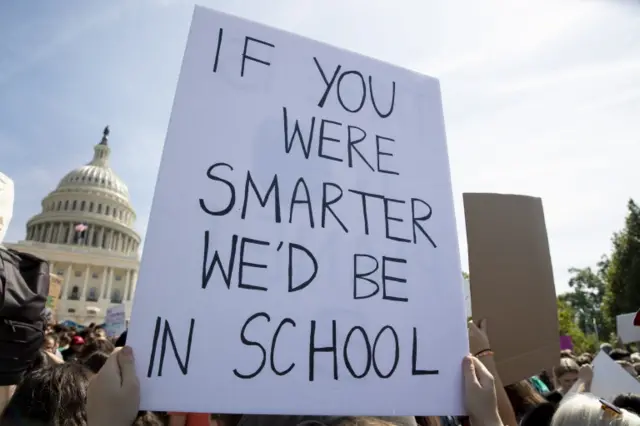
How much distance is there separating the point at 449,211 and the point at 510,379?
75 cm

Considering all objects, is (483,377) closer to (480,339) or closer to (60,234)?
(480,339)

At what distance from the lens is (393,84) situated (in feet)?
6.06

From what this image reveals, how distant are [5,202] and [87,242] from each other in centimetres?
7337

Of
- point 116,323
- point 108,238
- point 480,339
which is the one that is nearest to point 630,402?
point 480,339

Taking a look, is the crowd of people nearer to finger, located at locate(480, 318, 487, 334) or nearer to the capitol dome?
finger, located at locate(480, 318, 487, 334)

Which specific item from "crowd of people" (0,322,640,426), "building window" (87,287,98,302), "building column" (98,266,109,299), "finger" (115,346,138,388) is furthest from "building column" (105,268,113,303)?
"finger" (115,346,138,388)

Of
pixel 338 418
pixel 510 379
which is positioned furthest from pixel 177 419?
pixel 510 379

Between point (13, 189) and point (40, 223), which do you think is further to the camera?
point (40, 223)

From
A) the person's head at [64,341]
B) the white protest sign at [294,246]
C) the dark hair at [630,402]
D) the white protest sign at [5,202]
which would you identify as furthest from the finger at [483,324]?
the person's head at [64,341]

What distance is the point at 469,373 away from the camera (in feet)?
4.72

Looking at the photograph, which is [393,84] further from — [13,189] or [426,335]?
[13,189]

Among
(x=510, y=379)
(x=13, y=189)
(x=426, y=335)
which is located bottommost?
(x=510, y=379)

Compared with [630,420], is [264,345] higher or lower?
higher

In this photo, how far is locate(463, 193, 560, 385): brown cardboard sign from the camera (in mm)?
1842
